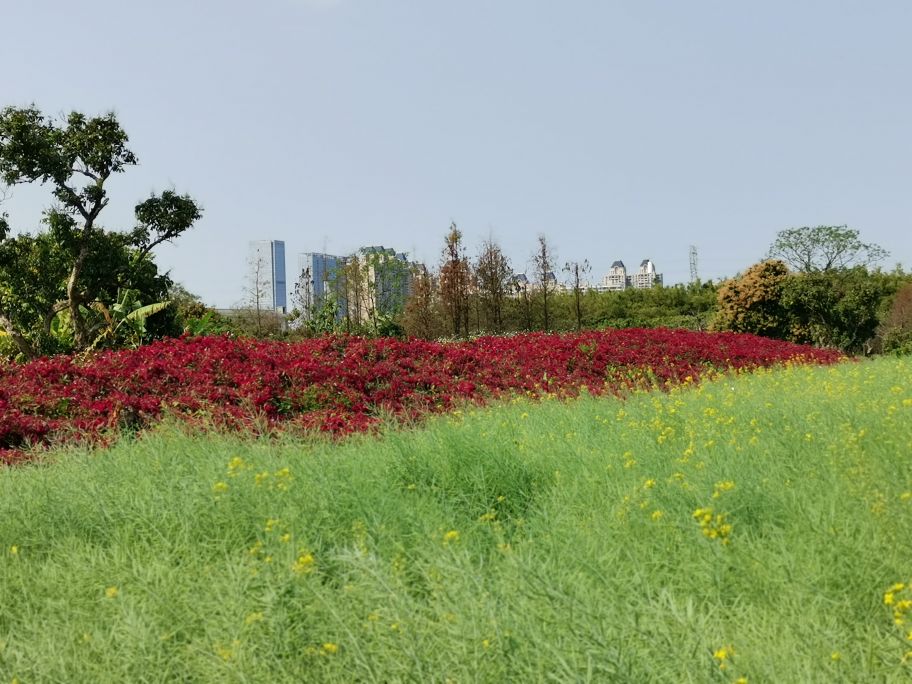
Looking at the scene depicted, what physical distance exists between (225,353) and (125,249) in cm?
967

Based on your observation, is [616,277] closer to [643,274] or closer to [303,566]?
[643,274]

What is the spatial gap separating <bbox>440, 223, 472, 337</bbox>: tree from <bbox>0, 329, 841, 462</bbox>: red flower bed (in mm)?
13425

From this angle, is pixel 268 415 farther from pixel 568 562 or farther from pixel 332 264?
pixel 332 264

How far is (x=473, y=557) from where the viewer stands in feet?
10.6

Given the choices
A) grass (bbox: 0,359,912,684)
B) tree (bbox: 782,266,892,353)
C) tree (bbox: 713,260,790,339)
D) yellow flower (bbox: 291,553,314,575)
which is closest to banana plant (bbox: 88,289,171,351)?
grass (bbox: 0,359,912,684)

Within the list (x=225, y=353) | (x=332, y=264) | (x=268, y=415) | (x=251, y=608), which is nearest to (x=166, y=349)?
(x=225, y=353)

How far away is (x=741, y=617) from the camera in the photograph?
2723 mm

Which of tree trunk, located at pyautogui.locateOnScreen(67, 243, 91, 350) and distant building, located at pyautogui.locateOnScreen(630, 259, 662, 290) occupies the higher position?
distant building, located at pyautogui.locateOnScreen(630, 259, 662, 290)

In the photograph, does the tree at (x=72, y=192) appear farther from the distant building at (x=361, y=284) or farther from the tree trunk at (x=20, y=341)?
the distant building at (x=361, y=284)

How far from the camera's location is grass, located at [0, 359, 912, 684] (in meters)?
2.34

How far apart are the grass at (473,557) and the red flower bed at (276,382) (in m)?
2.02

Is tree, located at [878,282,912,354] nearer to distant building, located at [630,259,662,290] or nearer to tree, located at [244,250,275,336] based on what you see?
tree, located at [244,250,275,336]

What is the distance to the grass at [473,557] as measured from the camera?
2342 mm

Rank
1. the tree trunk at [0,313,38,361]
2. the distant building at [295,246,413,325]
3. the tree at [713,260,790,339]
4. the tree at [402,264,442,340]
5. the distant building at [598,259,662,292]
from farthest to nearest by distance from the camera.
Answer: the distant building at [598,259,662,292] → the distant building at [295,246,413,325] → the tree at [402,264,442,340] → the tree at [713,260,790,339] → the tree trunk at [0,313,38,361]
